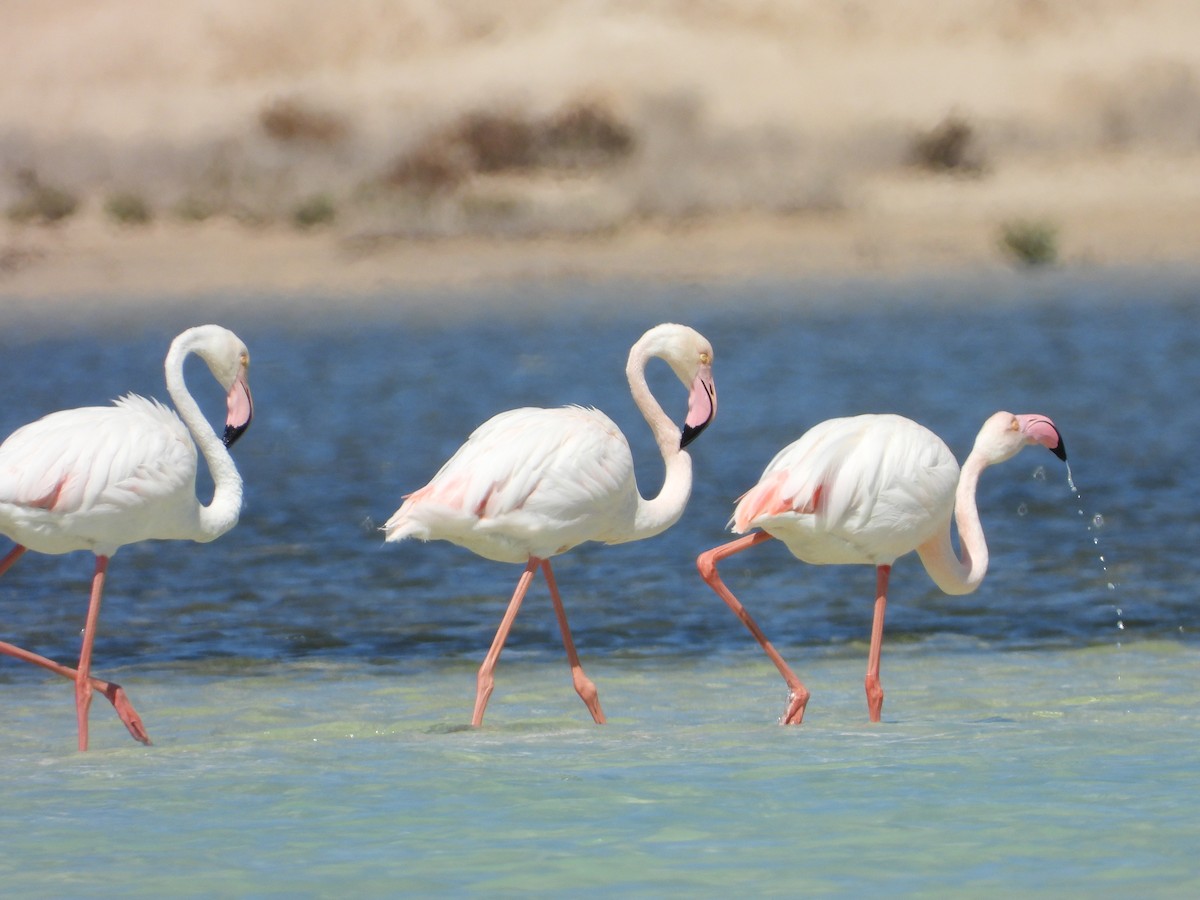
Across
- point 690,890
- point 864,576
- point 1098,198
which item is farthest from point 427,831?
point 1098,198

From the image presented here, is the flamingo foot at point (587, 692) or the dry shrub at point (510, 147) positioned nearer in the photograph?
the flamingo foot at point (587, 692)

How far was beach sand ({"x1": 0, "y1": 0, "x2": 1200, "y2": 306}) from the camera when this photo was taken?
30.5 metres

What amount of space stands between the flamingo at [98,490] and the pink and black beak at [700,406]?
156cm

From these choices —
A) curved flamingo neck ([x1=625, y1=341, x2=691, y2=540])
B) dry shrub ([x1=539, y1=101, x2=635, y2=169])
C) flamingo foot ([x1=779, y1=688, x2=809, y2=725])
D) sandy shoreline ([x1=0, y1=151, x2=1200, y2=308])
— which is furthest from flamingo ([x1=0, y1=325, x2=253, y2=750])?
dry shrub ([x1=539, y1=101, x2=635, y2=169])

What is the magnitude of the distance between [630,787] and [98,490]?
76.6 inches

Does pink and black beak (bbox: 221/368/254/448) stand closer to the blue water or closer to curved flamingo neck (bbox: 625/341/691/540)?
the blue water

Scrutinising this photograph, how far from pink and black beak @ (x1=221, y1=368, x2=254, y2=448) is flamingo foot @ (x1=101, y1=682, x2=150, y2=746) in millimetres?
901

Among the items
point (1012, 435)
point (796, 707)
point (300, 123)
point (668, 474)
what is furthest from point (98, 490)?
point (300, 123)

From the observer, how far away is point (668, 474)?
23.4 ft

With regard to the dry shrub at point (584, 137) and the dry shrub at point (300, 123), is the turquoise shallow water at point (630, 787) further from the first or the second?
the dry shrub at point (300, 123)

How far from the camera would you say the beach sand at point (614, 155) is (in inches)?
1202

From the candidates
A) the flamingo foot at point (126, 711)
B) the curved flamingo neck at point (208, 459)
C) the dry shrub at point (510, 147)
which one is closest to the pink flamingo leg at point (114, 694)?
the flamingo foot at point (126, 711)

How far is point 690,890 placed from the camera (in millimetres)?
4812

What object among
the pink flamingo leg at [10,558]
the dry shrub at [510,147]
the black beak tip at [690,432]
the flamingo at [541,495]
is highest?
the dry shrub at [510,147]
